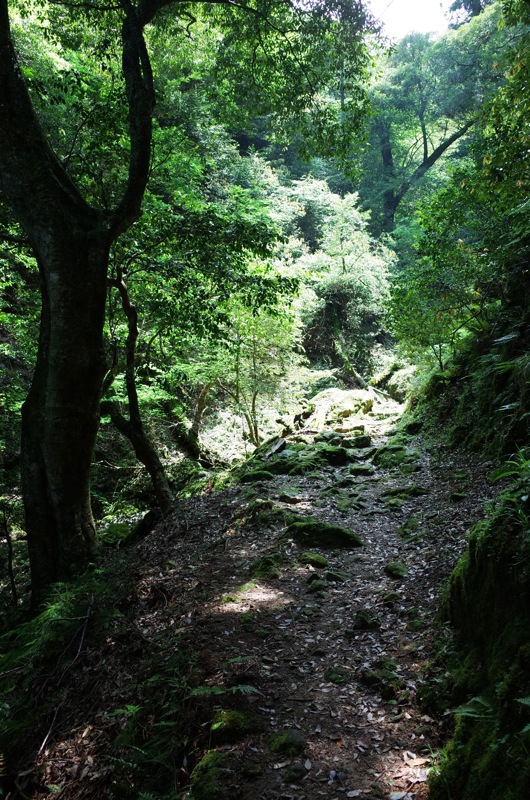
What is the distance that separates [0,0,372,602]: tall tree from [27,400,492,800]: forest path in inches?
52.9

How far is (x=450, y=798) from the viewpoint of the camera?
228 cm

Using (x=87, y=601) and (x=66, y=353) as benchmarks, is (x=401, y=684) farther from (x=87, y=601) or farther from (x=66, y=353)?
(x=66, y=353)

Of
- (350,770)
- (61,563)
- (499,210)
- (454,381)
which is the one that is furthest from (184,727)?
(454,381)

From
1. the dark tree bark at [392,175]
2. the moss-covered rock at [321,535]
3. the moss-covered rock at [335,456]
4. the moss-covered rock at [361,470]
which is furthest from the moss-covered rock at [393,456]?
the dark tree bark at [392,175]

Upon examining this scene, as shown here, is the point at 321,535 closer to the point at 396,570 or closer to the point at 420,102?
the point at 396,570

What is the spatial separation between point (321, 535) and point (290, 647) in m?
2.44

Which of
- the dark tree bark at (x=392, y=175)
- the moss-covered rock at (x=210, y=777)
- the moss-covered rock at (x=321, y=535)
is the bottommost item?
the moss-covered rock at (x=210, y=777)

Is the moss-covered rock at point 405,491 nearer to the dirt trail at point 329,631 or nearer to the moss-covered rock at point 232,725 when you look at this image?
the dirt trail at point 329,631

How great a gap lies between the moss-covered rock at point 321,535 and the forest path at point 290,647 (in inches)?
6.2

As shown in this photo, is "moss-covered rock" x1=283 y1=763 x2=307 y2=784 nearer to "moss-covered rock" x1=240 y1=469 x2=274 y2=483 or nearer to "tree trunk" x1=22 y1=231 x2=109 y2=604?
"tree trunk" x1=22 y1=231 x2=109 y2=604

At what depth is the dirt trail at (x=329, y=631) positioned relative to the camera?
9.25 feet

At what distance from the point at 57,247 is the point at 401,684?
19.7 feet

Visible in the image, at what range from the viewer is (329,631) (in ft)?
14.3

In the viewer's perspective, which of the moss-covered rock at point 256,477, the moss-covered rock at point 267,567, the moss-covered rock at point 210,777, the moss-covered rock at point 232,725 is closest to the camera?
the moss-covered rock at point 210,777
